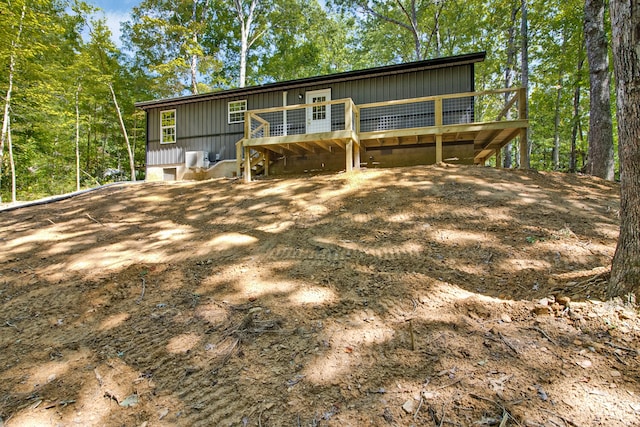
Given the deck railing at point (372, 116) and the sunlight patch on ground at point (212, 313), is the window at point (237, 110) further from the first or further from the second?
the sunlight patch on ground at point (212, 313)

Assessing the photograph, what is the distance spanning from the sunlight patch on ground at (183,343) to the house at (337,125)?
21.4 ft

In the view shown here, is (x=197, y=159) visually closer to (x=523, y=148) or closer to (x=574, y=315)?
(x=523, y=148)

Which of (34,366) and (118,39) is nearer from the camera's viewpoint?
(34,366)

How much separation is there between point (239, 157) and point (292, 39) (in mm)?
18011

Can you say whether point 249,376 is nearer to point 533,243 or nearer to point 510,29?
point 533,243

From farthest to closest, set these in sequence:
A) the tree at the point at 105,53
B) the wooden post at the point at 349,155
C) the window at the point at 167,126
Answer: the tree at the point at 105,53 → the window at the point at 167,126 → the wooden post at the point at 349,155

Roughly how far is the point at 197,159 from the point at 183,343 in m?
11.9

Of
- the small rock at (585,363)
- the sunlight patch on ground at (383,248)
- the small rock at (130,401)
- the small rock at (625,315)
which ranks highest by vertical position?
the sunlight patch on ground at (383,248)

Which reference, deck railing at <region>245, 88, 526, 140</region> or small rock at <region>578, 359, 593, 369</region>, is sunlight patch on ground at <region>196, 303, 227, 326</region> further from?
deck railing at <region>245, 88, 526, 140</region>

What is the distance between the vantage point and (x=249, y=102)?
13133 mm

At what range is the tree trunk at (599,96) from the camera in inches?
311

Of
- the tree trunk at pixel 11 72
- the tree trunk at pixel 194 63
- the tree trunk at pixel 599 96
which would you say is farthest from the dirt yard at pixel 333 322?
the tree trunk at pixel 194 63

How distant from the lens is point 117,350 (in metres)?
2.59

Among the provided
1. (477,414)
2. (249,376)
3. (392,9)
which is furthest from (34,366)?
(392,9)
